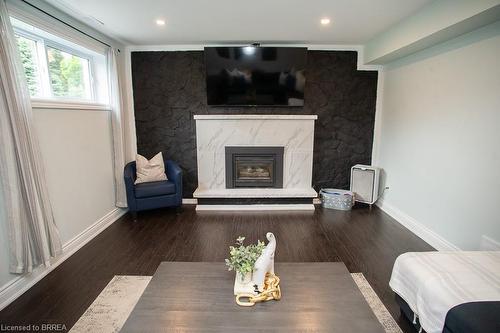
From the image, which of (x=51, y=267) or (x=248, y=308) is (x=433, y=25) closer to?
(x=248, y=308)

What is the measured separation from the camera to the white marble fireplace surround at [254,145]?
4.30m

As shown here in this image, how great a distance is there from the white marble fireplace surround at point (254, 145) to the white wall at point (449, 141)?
1.28m

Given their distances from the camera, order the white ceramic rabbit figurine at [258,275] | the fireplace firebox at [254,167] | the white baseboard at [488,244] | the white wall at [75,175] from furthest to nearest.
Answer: the fireplace firebox at [254,167] < the white wall at [75,175] < the white baseboard at [488,244] < the white ceramic rabbit figurine at [258,275]

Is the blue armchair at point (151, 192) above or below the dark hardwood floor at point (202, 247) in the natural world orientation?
above

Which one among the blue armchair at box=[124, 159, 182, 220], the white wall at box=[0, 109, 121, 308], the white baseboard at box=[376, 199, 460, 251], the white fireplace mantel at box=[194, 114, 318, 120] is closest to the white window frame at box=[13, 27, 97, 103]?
the white wall at box=[0, 109, 121, 308]

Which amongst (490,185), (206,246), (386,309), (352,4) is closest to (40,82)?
(206,246)

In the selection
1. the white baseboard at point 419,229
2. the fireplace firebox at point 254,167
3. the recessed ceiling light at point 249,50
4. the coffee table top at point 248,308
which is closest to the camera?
the coffee table top at point 248,308

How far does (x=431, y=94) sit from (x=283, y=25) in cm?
196

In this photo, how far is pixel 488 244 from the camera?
2418mm

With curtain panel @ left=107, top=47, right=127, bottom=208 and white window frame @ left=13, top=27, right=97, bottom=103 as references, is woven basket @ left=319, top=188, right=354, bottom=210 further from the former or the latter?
white window frame @ left=13, top=27, right=97, bottom=103

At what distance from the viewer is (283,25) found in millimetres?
3264

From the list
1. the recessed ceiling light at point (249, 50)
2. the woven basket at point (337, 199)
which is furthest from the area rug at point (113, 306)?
the recessed ceiling light at point (249, 50)

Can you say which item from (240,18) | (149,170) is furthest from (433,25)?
(149,170)

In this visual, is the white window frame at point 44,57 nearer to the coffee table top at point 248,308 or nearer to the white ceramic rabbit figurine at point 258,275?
the coffee table top at point 248,308
